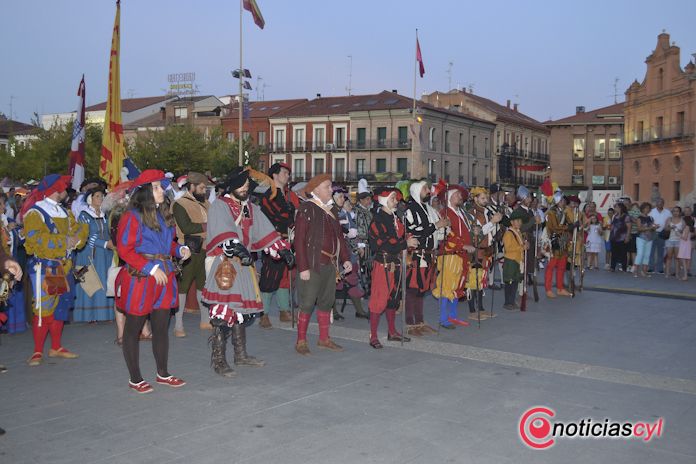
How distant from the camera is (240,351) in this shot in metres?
7.37

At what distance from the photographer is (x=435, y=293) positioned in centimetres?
986

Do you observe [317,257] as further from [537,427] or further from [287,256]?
[537,427]

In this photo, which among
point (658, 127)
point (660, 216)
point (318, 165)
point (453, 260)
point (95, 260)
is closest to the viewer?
point (453, 260)

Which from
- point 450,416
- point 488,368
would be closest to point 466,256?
point 488,368

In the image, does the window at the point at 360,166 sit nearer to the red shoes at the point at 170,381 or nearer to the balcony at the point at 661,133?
the balcony at the point at 661,133

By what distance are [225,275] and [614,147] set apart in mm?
74873

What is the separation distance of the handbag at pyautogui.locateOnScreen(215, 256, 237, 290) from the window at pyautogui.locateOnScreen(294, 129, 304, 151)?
60.4 meters

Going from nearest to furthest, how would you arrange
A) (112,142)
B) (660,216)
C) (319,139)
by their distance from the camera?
(112,142), (660,216), (319,139)

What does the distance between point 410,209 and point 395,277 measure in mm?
966

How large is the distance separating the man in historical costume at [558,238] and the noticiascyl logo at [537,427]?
7.32 meters

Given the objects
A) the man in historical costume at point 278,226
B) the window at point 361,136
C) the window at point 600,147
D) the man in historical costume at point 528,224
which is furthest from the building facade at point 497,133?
the man in historical costume at point 278,226

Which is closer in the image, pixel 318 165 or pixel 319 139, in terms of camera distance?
pixel 319 139

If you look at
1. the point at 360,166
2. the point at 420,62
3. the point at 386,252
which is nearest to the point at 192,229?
the point at 386,252

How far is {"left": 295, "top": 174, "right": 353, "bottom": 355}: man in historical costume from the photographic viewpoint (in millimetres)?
8023
